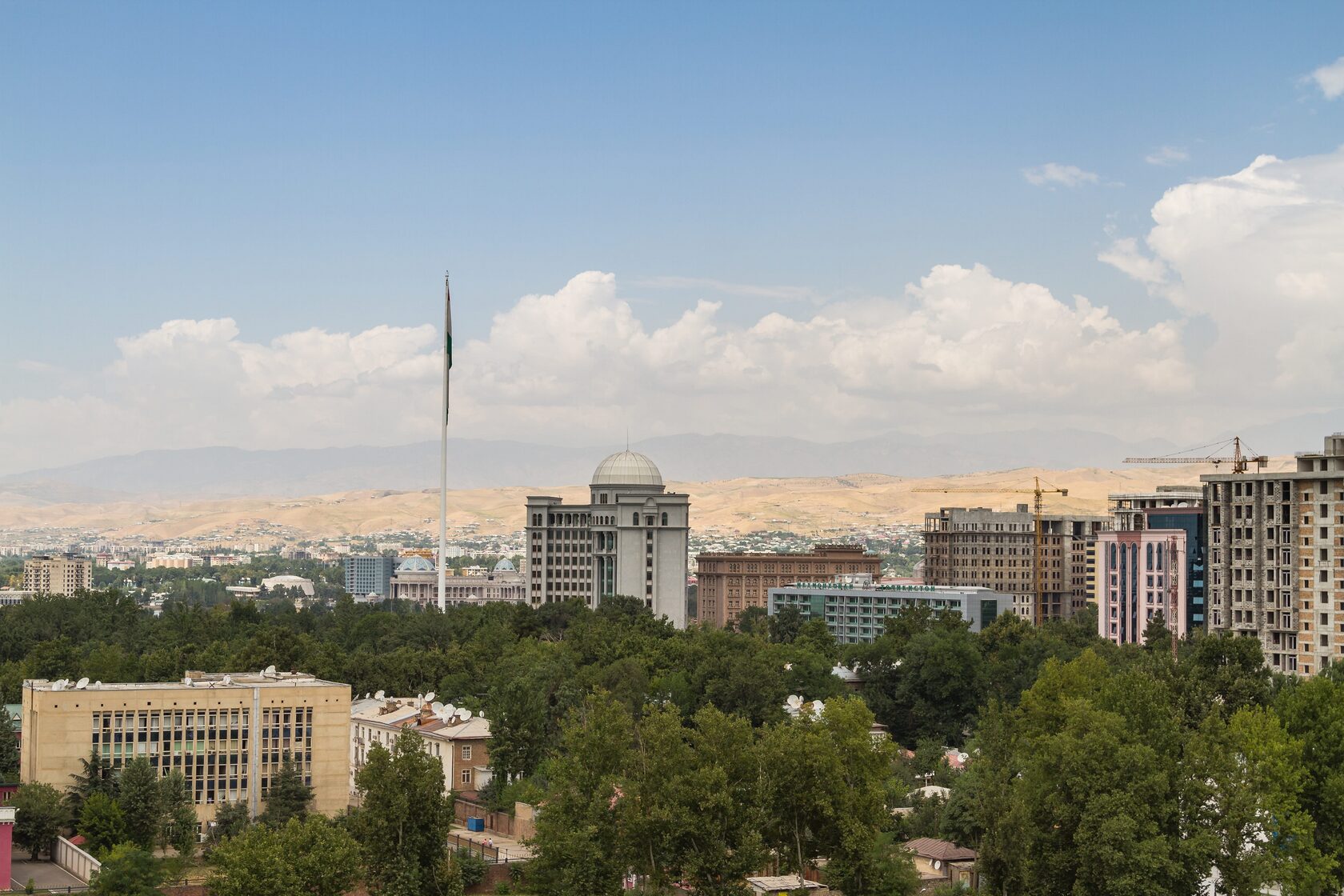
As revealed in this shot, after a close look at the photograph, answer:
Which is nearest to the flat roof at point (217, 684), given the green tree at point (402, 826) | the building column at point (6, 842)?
the building column at point (6, 842)

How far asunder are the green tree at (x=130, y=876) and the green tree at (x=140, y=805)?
378 inches

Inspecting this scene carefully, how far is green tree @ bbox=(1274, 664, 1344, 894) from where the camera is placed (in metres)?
55.6

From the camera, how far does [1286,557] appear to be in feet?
314

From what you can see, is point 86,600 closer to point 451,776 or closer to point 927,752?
point 451,776

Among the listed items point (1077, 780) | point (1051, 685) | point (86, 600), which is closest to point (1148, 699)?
point (1077, 780)

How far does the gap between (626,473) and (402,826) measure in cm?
10781

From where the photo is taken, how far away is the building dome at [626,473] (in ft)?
529

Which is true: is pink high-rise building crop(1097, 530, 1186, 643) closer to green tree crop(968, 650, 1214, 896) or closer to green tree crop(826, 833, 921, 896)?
green tree crop(968, 650, 1214, 896)

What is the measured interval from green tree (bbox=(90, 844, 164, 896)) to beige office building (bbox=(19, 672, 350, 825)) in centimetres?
1433

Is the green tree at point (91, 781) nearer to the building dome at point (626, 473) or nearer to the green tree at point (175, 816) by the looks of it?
the green tree at point (175, 816)

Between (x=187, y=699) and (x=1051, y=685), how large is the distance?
116 ft

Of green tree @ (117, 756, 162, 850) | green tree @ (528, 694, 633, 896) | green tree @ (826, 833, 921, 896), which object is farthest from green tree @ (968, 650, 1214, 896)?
green tree @ (117, 756, 162, 850)

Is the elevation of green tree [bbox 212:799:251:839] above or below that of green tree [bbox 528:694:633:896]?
below

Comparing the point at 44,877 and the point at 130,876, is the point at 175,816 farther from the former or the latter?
the point at 130,876
